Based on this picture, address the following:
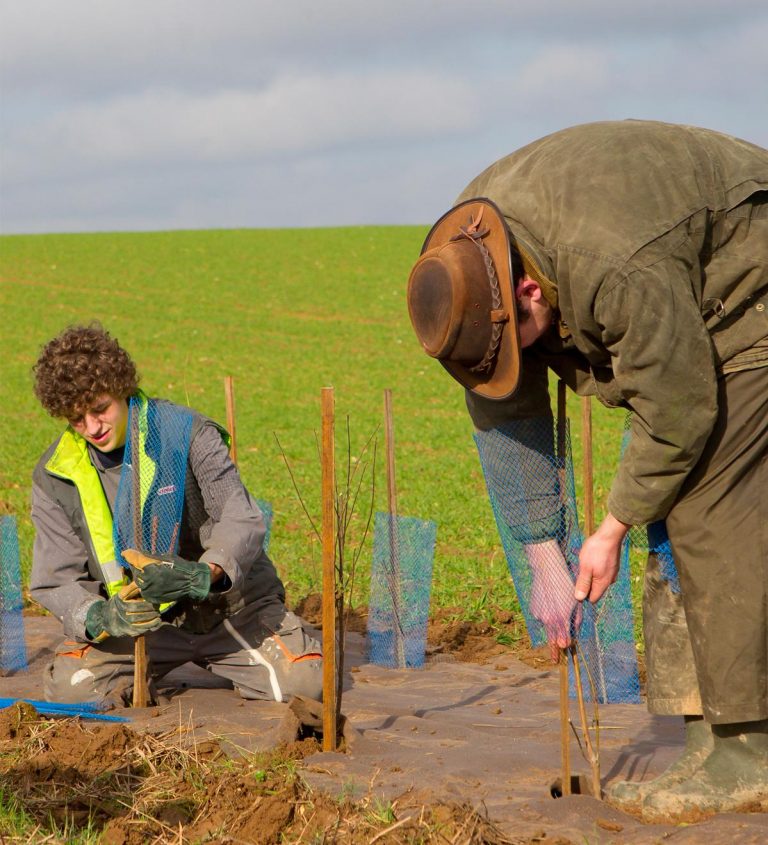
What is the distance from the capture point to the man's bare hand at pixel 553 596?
3.19 meters

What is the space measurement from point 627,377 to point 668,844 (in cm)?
116

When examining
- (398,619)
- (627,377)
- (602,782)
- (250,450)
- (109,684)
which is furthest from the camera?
(250,450)

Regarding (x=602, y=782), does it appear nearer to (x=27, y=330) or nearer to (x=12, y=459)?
(x=12, y=459)

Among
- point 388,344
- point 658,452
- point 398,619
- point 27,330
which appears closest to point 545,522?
point 658,452

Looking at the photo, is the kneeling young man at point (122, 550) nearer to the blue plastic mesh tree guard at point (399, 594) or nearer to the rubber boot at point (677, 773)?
the blue plastic mesh tree guard at point (399, 594)

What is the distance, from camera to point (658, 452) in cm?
271

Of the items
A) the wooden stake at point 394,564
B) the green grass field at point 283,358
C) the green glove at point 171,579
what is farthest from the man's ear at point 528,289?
the wooden stake at point 394,564

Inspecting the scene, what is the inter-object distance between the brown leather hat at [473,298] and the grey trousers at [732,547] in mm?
561

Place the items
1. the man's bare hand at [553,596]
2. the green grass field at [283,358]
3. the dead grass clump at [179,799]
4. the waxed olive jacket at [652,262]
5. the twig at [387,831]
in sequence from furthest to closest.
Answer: the green grass field at [283,358]
the man's bare hand at [553,596]
the dead grass clump at [179,799]
the twig at [387,831]
the waxed olive jacket at [652,262]

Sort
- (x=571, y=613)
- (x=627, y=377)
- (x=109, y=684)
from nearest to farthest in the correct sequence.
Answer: (x=627, y=377) < (x=571, y=613) < (x=109, y=684)

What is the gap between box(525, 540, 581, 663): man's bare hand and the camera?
319 cm

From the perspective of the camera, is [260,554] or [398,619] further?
[398,619]

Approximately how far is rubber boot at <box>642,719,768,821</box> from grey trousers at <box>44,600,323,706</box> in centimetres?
173

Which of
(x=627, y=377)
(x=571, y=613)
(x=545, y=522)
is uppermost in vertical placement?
(x=627, y=377)
